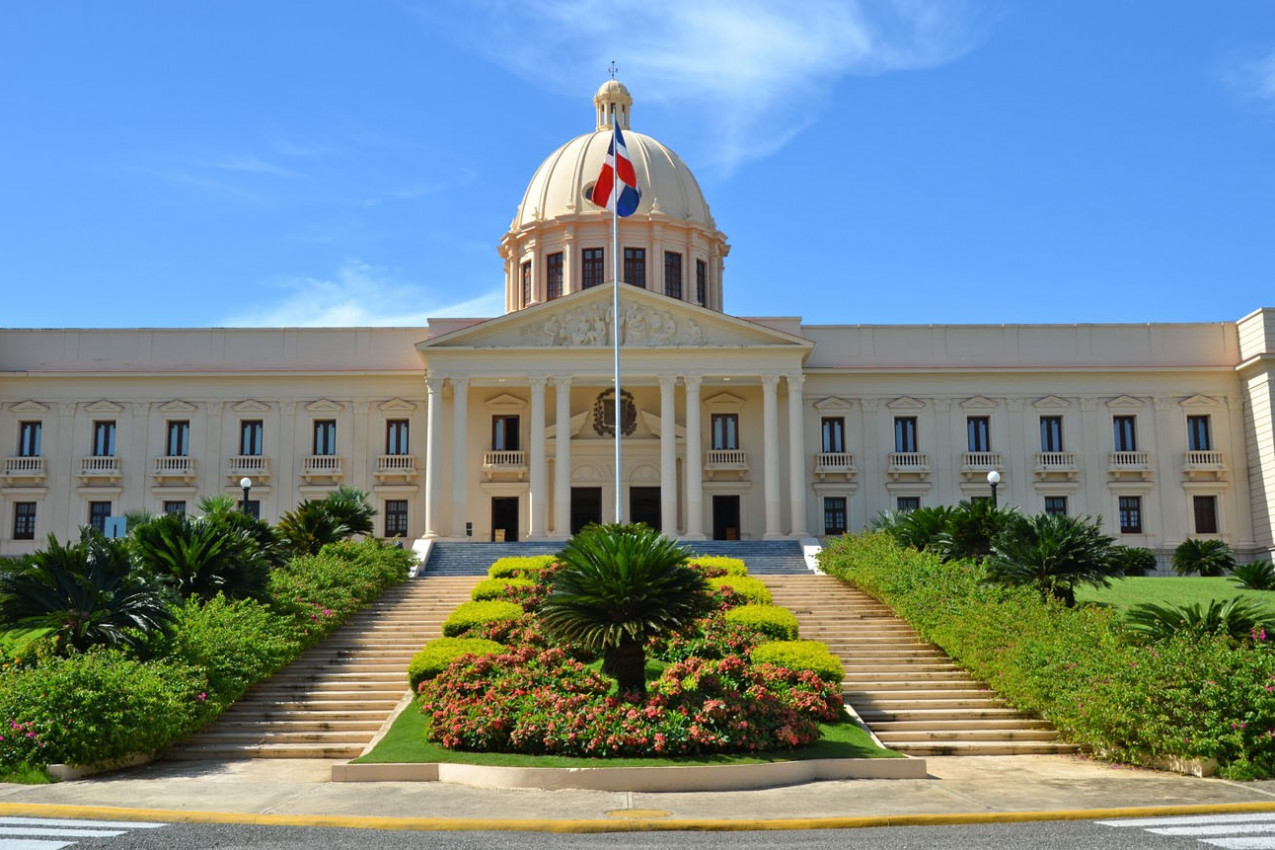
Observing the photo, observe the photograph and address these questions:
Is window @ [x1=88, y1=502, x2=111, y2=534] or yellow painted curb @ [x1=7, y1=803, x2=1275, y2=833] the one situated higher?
window @ [x1=88, y1=502, x2=111, y2=534]

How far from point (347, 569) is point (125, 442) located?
21.2 meters

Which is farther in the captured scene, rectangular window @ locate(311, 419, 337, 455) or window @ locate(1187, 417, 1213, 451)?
window @ locate(1187, 417, 1213, 451)

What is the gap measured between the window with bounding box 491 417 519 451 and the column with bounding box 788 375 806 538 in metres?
10.8

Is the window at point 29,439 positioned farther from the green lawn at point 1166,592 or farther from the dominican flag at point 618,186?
the green lawn at point 1166,592

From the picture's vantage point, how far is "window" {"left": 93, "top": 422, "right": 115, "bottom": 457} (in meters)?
47.3

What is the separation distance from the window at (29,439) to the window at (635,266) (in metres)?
24.2

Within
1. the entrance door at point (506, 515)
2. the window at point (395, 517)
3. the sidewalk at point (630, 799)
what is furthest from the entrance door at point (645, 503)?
the sidewalk at point (630, 799)

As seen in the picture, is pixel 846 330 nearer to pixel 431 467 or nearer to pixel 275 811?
pixel 431 467

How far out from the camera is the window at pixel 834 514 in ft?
155

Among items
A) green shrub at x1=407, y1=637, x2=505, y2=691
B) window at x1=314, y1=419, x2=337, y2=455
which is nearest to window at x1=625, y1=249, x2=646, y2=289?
window at x1=314, y1=419, x2=337, y2=455

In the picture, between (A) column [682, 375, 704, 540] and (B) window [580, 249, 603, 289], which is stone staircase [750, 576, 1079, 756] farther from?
(B) window [580, 249, 603, 289]

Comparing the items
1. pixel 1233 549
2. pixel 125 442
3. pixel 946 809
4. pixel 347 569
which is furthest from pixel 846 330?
pixel 946 809

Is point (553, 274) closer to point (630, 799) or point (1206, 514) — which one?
point (1206, 514)

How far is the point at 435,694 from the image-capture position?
63.5 ft
